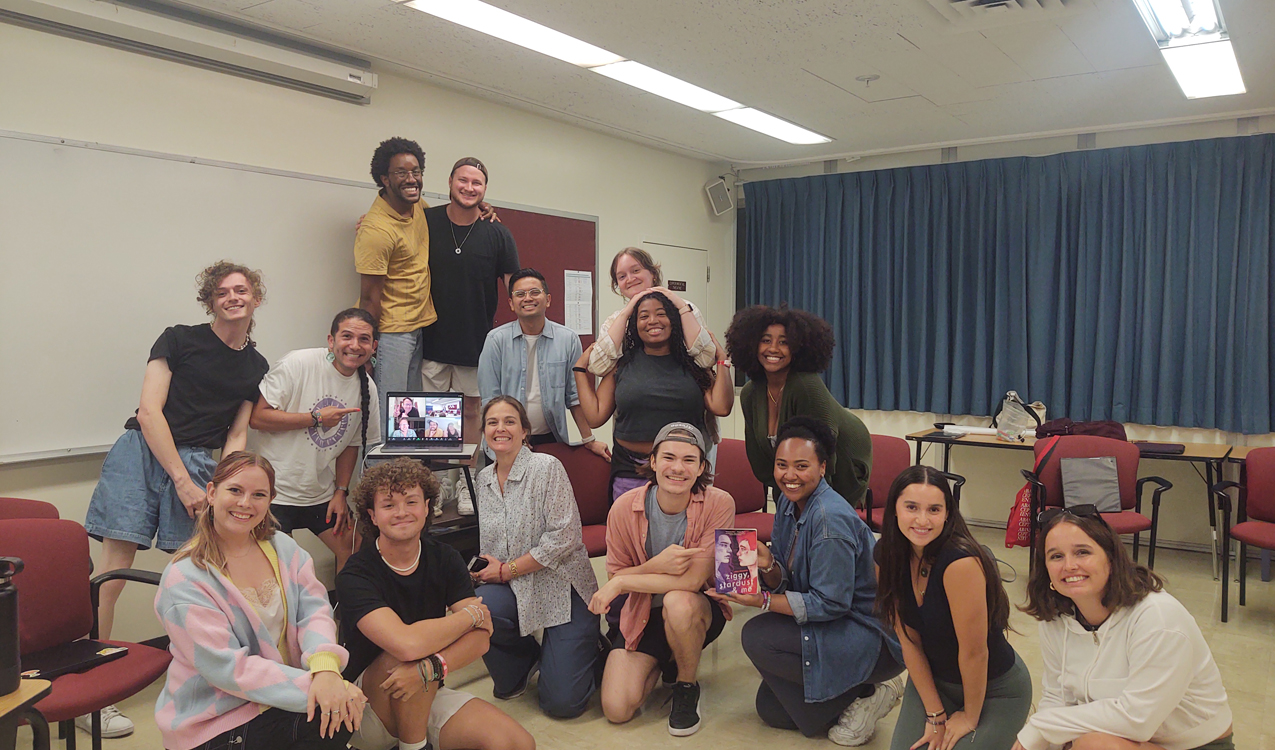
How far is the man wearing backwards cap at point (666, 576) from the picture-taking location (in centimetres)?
284

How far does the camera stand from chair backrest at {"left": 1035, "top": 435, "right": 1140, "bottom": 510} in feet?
14.5

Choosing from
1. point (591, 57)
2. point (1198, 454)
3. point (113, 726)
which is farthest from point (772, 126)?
point (113, 726)

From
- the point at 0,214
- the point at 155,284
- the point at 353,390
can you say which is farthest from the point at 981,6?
the point at 0,214

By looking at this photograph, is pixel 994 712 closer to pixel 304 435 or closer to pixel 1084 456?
pixel 304 435

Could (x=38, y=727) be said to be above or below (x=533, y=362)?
below

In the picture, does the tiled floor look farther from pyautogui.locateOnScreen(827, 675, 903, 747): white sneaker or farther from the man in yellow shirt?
the man in yellow shirt

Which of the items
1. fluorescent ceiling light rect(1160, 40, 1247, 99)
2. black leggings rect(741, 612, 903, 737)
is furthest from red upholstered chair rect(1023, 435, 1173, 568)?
black leggings rect(741, 612, 903, 737)

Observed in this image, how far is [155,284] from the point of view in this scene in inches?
133

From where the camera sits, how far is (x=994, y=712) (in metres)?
2.24

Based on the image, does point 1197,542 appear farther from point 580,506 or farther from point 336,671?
point 336,671

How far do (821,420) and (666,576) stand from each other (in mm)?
809

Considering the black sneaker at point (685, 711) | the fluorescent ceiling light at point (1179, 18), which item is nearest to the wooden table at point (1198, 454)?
the fluorescent ceiling light at point (1179, 18)

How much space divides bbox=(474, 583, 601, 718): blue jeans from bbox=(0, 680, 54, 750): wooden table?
1.40m

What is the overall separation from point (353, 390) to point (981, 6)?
2931 millimetres
